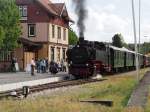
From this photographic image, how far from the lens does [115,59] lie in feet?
159

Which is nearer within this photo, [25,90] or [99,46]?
[25,90]

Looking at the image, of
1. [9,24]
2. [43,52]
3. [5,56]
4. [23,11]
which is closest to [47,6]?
[23,11]

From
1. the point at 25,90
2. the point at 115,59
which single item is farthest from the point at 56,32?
the point at 25,90

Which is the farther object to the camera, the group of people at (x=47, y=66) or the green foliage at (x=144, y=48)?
the green foliage at (x=144, y=48)

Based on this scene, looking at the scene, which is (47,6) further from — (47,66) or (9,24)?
(9,24)

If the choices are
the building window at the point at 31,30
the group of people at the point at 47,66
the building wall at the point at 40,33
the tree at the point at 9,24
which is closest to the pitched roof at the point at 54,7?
the building wall at the point at 40,33

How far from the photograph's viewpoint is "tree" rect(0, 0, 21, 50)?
5412cm

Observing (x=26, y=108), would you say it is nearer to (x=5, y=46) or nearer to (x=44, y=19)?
(x=5, y=46)

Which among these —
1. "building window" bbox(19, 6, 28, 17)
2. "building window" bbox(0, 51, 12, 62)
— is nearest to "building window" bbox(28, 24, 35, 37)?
"building window" bbox(19, 6, 28, 17)

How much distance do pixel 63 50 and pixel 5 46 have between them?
1939 cm

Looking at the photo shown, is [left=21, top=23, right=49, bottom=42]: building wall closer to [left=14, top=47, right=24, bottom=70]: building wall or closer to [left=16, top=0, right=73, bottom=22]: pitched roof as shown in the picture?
[left=16, top=0, right=73, bottom=22]: pitched roof

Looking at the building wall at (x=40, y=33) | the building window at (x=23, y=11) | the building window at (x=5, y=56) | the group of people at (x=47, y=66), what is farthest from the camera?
the building window at (x=23, y=11)

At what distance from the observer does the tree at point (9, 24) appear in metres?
54.1

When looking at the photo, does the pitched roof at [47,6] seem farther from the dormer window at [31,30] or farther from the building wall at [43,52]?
the building wall at [43,52]
